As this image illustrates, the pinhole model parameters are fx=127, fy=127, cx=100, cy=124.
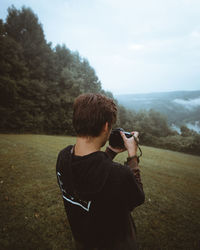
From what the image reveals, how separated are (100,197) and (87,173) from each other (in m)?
0.21

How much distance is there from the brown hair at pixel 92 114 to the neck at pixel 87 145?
4cm

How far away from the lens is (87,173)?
2.96ft

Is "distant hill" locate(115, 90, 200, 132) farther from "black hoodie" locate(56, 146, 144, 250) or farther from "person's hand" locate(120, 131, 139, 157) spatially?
"black hoodie" locate(56, 146, 144, 250)

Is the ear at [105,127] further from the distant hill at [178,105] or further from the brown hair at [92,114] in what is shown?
the distant hill at [178,105]

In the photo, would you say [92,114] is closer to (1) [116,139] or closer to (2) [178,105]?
(1) [116,139]

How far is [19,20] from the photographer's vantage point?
17516 mm

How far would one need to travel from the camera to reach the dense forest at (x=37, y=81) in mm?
15320

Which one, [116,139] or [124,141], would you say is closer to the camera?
[124,141]

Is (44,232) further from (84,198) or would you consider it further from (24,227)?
(84,198)

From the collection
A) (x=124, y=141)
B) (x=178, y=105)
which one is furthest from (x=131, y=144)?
(x=178, y=105)

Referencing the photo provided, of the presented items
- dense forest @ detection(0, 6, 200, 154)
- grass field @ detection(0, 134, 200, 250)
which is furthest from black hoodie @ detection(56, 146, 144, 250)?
dense forest @ detection(0, 6, 200, 154)

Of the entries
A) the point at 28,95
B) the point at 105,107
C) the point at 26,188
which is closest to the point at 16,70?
the point at 28,95

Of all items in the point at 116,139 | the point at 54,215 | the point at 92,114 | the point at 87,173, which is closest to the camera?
the point at 87,173

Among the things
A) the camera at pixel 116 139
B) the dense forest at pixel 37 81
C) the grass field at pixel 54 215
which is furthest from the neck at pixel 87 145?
the dense forest at pixel 37 81
